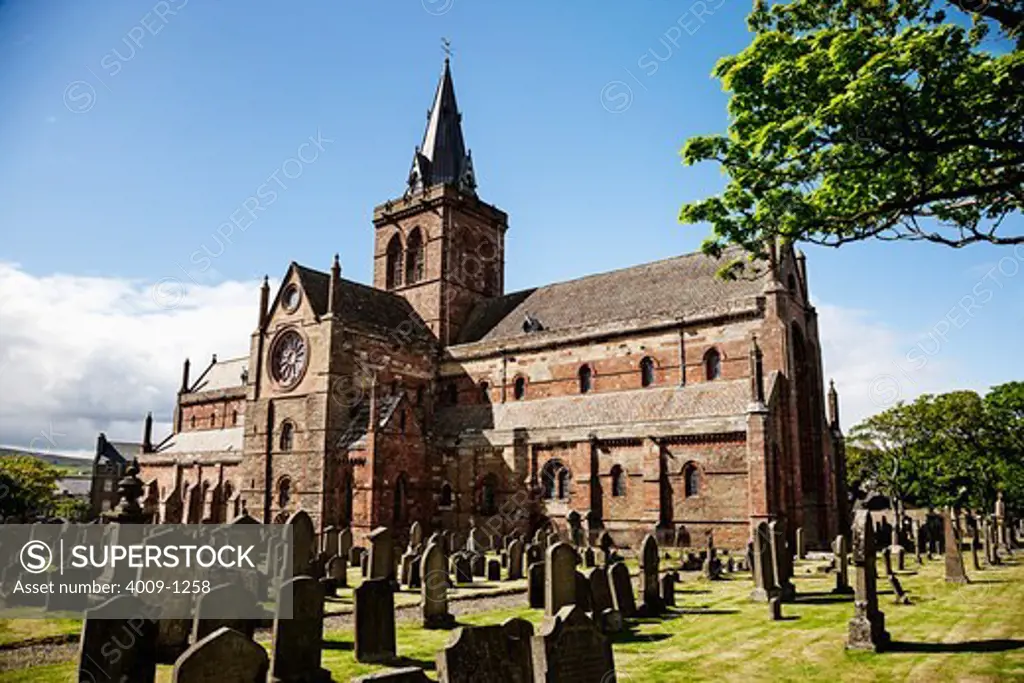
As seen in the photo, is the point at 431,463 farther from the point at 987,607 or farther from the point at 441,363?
the point at 987,607

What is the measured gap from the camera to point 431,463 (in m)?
32.2

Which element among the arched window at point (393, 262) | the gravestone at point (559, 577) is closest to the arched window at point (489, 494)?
the arched window at point (393, 262)

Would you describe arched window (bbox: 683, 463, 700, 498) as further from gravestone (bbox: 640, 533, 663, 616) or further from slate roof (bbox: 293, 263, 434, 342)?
slate roof (bbox: 293, 263, 434, 342)

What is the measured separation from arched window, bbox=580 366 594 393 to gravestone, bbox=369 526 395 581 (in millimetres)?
18188

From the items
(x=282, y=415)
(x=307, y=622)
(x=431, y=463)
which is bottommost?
(x=307, y=622)

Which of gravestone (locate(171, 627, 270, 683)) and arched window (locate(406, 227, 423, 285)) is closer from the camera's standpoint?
gravestone (locate(171, 627, 270, 683))

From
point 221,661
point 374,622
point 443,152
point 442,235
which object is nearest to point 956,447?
point 442,235

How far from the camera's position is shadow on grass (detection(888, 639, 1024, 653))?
966 centimetres

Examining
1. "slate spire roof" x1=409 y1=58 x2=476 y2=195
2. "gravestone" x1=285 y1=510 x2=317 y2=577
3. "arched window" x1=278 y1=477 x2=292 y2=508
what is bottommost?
"gravestone" x1=285 y1=510 x2=317 y2=577

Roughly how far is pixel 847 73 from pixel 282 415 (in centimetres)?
2940

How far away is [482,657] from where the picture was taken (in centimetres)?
631

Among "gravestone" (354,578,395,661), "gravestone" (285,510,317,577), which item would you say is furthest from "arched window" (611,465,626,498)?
"gravestone" (354,578,395,661)

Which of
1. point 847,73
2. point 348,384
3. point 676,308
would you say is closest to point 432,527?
point 348,384

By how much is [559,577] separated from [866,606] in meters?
4.45
